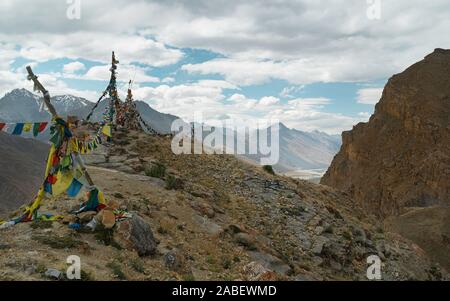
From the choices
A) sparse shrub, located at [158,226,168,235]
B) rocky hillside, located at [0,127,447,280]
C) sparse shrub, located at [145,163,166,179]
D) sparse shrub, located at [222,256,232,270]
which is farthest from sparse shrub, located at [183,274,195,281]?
sparse shrub, located at [145,163,166,179]

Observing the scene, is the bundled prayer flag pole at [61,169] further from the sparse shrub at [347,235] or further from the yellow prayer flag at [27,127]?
the sparse shrub at [347,235]

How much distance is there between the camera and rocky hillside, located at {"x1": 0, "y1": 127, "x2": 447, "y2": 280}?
42.9ft

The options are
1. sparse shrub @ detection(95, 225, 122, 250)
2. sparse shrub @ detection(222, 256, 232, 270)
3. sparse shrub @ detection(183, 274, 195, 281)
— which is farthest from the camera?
sparse shrub @ detection(222, 256, 232, 270)

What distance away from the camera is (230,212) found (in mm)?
22484

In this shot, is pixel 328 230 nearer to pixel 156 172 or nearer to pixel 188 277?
pixel 156 172

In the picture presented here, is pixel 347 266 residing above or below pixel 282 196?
below

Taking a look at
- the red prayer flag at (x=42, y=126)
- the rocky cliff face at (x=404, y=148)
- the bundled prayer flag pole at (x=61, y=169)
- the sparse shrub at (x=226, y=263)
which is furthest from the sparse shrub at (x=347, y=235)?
the rocky cliff face at (x=404, y=148)

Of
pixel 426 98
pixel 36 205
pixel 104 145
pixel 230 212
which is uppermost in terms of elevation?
pixel 426 98

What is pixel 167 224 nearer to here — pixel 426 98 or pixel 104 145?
pixel 104 145

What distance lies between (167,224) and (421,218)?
Answer: 5778 cm

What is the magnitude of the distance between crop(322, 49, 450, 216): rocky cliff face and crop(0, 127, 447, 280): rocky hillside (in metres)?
66.0

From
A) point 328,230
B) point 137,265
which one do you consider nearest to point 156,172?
point 328,230

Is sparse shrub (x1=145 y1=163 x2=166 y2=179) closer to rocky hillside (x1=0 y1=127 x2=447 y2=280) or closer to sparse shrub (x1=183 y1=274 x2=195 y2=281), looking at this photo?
rocky hillside (x1=0 y1=127 x2=447 y2=280)
